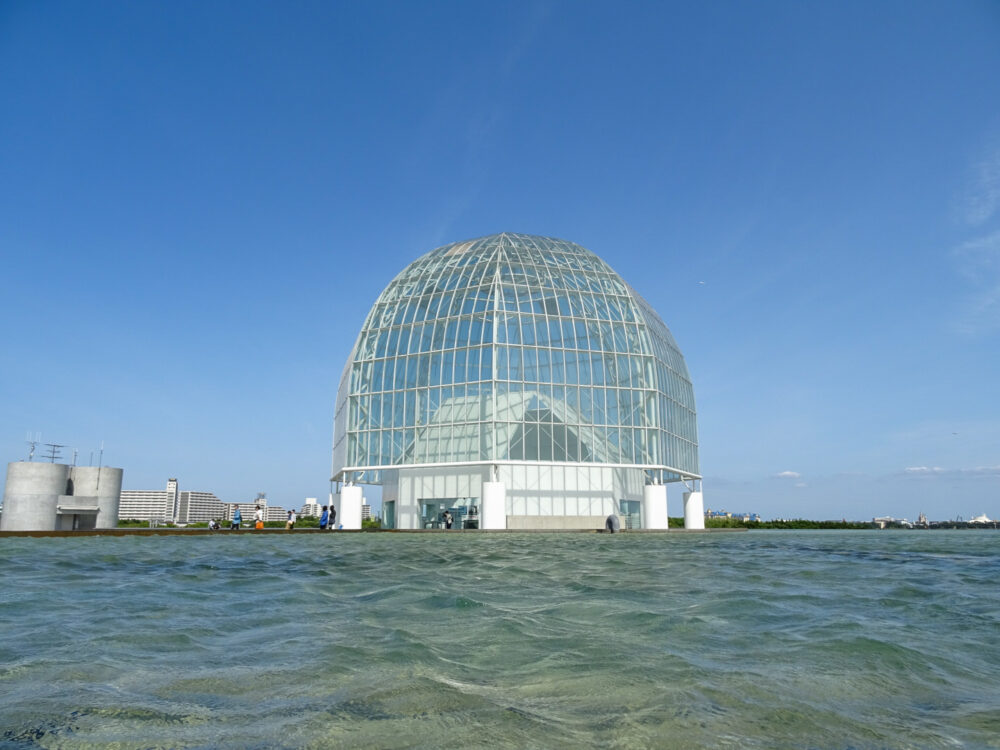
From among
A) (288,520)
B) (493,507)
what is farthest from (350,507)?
(493,507)

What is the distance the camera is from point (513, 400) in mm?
48812

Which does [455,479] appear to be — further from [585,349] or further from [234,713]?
[234,713]

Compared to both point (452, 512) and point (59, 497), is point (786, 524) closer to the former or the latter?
point (452, 512)

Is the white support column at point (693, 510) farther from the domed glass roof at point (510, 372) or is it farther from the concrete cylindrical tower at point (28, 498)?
the concrete cylindrical tower at point (28, 498)

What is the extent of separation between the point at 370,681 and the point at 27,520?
137ft

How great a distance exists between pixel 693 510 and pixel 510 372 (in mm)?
19581

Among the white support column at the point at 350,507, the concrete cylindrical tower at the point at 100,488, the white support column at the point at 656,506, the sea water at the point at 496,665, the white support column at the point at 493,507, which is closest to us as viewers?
the sea water at the point at 496,665

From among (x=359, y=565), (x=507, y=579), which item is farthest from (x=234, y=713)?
(x=359, y=565)

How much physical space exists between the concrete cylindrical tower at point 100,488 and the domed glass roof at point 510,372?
Result: 16065 millimetres

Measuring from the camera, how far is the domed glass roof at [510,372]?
Result: 48.8m

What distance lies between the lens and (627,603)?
1025 centimetres

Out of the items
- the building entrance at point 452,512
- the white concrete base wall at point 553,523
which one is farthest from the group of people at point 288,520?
the white concrete base wall at point 553,523

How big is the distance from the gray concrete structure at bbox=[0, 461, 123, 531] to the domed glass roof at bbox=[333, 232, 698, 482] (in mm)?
16449

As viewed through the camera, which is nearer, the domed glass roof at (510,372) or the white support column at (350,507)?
the domed glass roof at (510,372)
